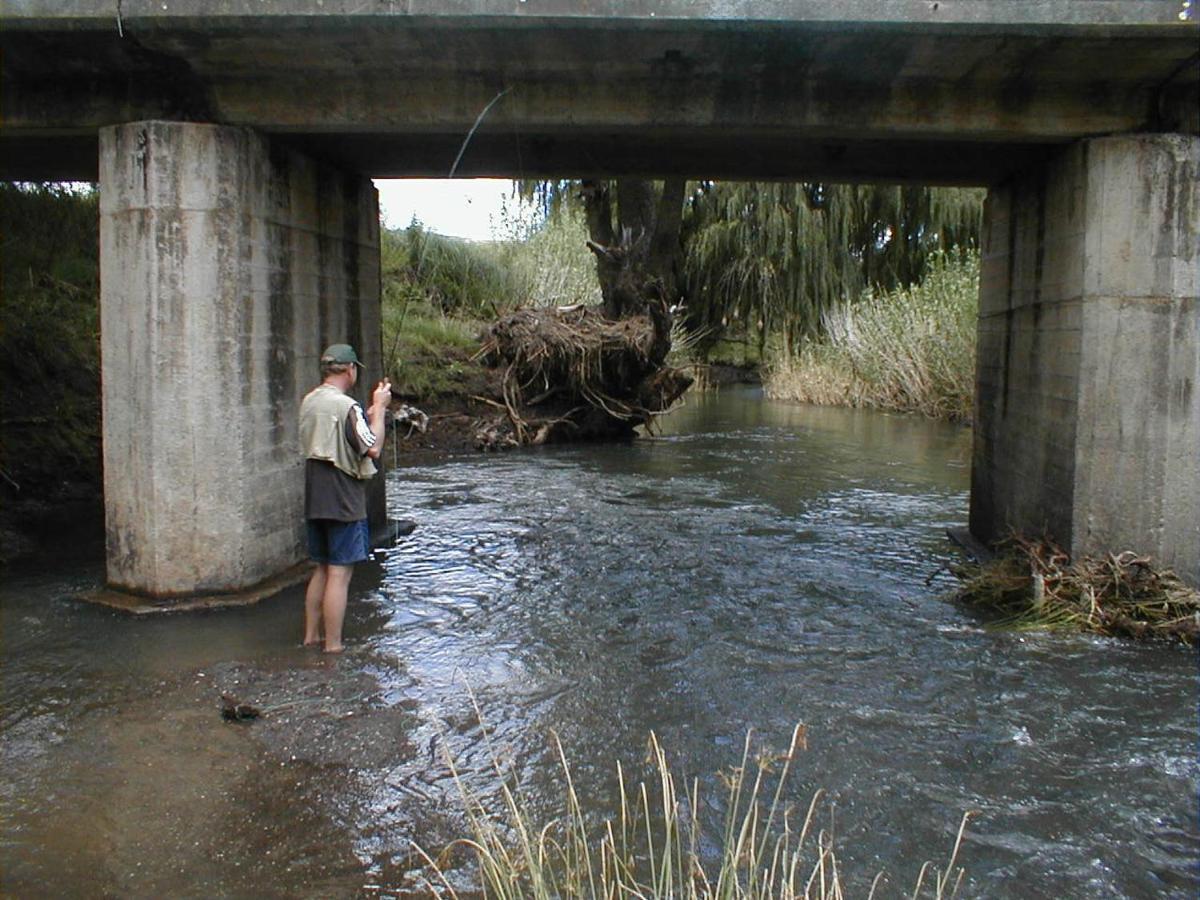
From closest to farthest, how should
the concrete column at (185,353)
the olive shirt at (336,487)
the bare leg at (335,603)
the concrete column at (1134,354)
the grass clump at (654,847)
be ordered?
the grass clump at (654,847) < the olive shirt at (336,487) < the bare leg at (335,603) < the concrete column at (1134,354) < the concrete column at (185,353)

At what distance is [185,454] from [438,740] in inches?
134

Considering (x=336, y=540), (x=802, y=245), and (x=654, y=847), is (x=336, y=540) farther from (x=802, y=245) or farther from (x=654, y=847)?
(x=802, y=245)

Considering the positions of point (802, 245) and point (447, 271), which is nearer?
point (447, 271)

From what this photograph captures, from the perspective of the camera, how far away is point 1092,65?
23.9 ft

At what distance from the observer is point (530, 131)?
830cm

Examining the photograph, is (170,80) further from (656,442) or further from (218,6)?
(656,442)

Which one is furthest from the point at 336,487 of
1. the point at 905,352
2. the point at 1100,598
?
the point at 905,352

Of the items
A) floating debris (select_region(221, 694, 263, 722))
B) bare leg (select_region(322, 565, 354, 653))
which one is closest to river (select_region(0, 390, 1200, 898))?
floating debris (select_region(221, 694, 263, 722))

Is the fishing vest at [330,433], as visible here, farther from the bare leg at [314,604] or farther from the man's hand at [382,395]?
the bare leg at [314,604]

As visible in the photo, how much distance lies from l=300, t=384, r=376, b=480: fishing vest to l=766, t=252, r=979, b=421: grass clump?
52.8 feet

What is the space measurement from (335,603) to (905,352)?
2085 centimetres

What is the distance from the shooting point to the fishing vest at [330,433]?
6.60m

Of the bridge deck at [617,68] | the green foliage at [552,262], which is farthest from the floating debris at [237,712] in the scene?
the green foliage at [552,262]

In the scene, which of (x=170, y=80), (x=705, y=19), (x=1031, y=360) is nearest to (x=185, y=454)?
(x=170, y=80)
